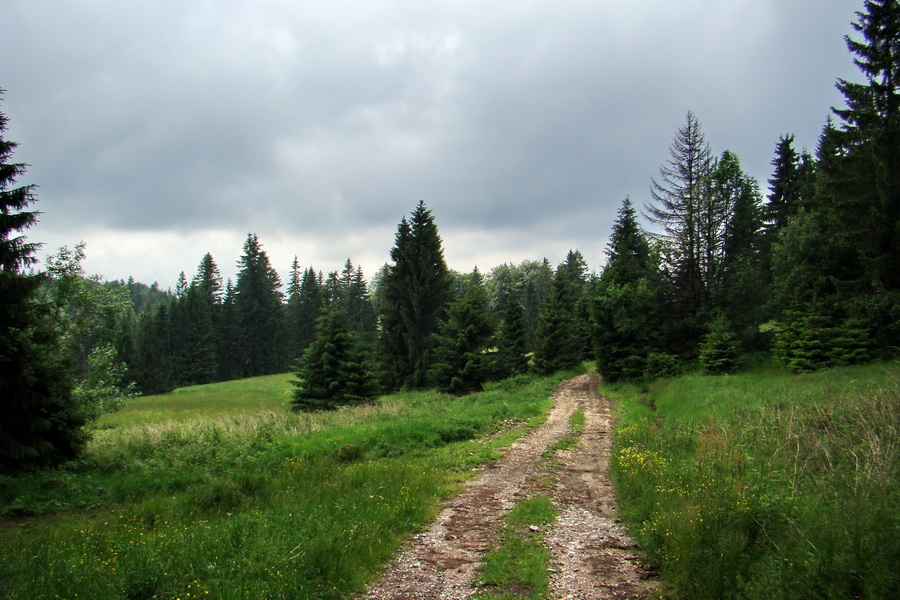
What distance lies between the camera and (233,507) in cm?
816

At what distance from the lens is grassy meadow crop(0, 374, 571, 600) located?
16.1 feet

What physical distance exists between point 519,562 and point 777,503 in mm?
3376

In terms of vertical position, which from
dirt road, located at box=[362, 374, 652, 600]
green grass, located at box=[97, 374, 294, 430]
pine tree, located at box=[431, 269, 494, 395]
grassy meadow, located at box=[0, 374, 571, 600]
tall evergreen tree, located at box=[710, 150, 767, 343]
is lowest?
green grass, located at box=[97, 374, 294, 430]

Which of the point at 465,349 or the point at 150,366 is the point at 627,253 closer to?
the point at 465,349

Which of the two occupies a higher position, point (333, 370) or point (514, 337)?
point (514, 337)

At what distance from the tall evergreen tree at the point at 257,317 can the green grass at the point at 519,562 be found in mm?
72436

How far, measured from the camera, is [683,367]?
93.7ft

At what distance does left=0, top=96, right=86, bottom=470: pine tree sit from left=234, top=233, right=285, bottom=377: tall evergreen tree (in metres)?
65.2

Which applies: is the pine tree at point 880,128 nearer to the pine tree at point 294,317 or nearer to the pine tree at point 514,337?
the pine tree at point 514,337

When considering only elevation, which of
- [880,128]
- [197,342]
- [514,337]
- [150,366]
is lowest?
[150,366]

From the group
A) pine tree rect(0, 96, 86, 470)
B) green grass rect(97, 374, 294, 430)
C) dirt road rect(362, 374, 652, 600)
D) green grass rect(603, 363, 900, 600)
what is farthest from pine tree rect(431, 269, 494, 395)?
pine tree rect(0, 96, 86, 470)

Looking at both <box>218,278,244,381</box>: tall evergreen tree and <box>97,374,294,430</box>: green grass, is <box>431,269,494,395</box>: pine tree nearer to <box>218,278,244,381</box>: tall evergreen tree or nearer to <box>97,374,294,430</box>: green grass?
<box>97,374,294,430</box>: green grass

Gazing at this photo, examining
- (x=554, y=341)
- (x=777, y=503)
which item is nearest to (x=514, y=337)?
(x=554, y=341)

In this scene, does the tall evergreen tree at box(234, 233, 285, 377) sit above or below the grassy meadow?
above
